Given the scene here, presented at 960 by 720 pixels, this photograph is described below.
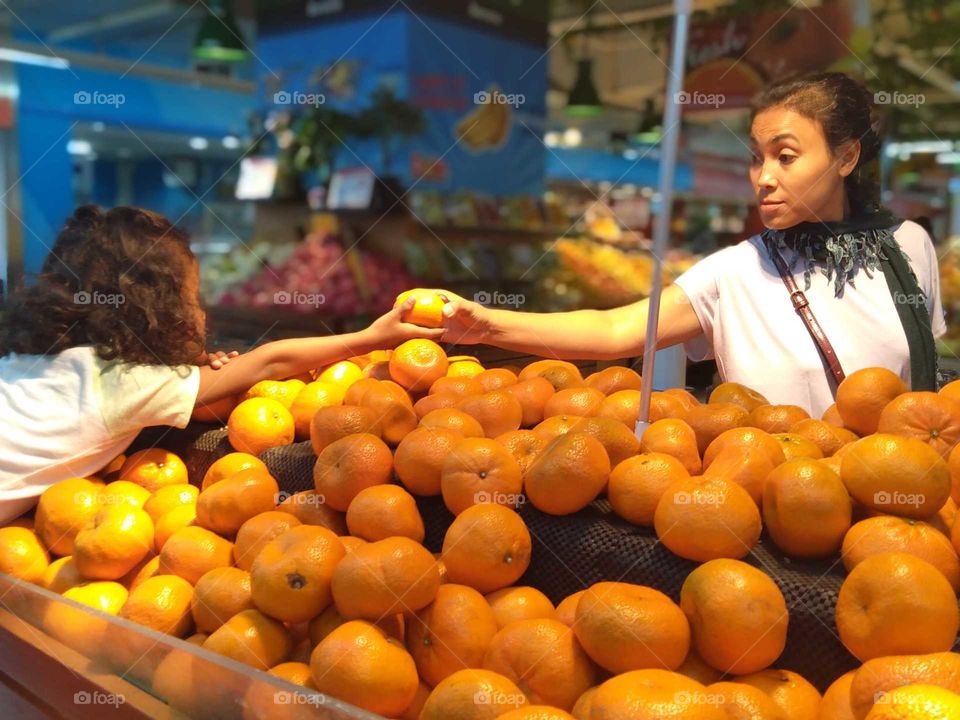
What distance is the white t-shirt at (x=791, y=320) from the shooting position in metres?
2.26

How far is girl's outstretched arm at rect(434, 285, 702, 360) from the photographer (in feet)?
6.55

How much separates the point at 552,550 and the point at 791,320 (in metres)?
1.32

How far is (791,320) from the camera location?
234 centimetres

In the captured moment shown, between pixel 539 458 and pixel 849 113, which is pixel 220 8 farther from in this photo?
pixel 539 458

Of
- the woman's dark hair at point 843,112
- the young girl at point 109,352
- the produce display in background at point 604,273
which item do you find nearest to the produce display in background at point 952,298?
the produce display in background at point 604,273

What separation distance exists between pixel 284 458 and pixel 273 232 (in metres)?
4.79

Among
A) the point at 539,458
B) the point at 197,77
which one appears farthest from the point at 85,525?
the point at 197,77

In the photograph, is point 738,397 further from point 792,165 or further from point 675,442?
point 792,165

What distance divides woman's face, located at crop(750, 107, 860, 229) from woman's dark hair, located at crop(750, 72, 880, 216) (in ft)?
0.09

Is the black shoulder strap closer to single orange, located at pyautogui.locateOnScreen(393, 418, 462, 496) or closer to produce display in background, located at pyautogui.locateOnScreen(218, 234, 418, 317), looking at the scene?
single orange, located at pyautogui.locateOnScreen(393, 418, 462, 496)

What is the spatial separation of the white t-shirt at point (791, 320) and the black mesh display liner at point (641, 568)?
3.80 feet

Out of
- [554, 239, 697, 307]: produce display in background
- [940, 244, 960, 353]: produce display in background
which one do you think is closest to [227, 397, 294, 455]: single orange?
[940, 244, 960, 353]: produce display in background

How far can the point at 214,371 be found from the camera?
7.18ft

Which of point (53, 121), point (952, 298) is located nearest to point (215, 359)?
point (952, 298)
